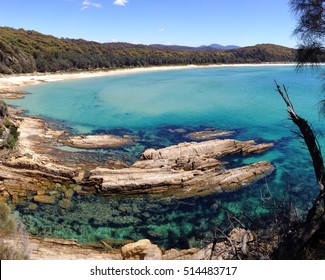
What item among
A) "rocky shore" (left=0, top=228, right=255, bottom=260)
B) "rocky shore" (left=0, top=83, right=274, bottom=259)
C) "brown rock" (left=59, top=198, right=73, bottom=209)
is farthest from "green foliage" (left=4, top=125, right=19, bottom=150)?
"rocky shore" (left=0, top=228, right=255, bottom=260)

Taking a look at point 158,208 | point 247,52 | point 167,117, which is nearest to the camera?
point 158,208

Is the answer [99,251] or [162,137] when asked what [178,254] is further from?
[162,137]

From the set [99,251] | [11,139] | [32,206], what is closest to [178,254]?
[99,251]

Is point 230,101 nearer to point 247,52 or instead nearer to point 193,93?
point 193,93

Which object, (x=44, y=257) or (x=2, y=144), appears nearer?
(x=44, y=257)

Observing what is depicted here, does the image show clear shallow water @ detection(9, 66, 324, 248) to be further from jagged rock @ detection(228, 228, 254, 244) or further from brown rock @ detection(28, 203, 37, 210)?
jagged rock @ detection(228, 228, 254, 244)
